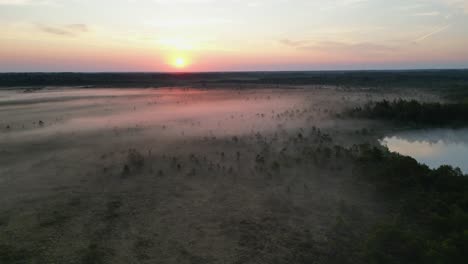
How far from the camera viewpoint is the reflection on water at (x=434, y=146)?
16.1 metres

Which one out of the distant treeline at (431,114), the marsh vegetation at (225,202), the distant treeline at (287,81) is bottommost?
the marsh vegetation at (225,202)

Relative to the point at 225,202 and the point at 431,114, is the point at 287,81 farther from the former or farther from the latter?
the point at 225,202

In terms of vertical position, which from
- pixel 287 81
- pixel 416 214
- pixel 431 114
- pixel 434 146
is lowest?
pixel 416 214

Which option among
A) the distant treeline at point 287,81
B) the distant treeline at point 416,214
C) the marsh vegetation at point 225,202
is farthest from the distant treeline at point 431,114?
the distant treeline at point 287,81

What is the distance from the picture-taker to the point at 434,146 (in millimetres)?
19000

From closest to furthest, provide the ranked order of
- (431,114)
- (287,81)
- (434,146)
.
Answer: (434,146) → (431,114) → (287,81)

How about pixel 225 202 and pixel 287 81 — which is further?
pixel 287 81

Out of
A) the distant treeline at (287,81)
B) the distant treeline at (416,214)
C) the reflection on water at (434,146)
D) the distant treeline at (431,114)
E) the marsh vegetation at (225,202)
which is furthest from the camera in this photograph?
the distant treeline at (287,81)

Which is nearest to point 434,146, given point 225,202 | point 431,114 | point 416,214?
point 431,114

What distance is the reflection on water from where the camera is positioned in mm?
16141

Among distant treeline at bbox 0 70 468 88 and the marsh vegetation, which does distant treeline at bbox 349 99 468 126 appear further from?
distant treeline at bbox 0 70 468 88

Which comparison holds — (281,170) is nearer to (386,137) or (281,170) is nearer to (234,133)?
(234,133)

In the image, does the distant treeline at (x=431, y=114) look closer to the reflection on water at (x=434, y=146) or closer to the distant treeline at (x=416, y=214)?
the reflection on water at (x=434, y=146)

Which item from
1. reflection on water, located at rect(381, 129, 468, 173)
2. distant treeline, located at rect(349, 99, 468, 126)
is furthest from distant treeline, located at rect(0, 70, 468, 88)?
reflection on water, located at rect(381, 129, 468, 173)
